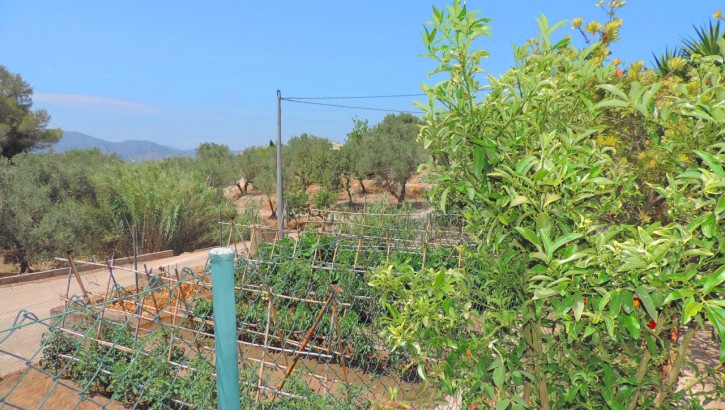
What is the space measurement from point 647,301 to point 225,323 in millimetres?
1022

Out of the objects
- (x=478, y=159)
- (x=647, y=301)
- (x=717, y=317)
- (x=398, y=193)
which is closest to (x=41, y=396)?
(x=478, y=159)

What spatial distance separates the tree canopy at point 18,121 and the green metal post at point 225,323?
2688cm

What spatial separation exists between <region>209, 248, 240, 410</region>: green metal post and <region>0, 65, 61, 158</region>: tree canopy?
1058 inches

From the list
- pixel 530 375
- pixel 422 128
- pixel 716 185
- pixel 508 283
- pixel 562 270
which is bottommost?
pixel 530 375

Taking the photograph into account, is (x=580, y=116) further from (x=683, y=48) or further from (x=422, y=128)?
(x=683, y=48)

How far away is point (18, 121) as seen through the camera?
2370 cm

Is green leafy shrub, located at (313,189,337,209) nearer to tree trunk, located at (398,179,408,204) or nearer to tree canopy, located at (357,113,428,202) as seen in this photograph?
tree canopy, located at (357,113,428,202)

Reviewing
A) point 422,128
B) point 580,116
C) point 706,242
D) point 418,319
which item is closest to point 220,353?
point 418,319

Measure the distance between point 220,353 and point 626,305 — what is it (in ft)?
3.33

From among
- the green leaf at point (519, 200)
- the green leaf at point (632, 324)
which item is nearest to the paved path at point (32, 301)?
the green leaf at point (519, 200)

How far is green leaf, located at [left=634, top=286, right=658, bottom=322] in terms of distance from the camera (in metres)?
1.02

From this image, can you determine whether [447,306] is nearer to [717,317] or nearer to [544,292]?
[544,292]

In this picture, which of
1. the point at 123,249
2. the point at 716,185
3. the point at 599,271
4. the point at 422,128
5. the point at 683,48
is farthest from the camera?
the point at 123,249

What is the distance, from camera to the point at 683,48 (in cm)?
637
